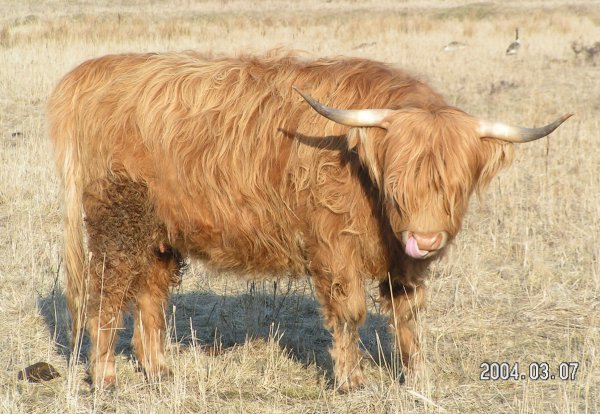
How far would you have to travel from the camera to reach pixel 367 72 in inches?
162

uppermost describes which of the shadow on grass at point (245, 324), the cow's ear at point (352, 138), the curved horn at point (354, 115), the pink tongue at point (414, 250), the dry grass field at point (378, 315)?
the curved horn at point (354, 115)

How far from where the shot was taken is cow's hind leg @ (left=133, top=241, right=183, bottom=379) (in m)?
4.71

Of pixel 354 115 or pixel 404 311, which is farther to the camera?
pixel 404 311

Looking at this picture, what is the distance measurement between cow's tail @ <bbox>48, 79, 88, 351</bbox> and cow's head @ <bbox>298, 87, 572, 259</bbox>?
5.44 ft

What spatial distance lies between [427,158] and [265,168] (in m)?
0.89

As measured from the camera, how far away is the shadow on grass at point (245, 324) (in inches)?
199

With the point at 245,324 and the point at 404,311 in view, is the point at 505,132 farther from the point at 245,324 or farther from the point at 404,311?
the point at 245,324

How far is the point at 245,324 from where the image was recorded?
17.9 ft

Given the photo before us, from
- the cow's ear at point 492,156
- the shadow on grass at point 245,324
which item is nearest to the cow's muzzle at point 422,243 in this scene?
the cow's ear at point 492,156

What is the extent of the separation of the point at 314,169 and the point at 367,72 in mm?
601

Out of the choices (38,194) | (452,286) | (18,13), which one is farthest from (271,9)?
(452,286)

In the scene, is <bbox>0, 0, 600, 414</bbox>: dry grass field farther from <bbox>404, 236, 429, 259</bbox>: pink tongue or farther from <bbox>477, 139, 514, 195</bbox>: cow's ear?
<bbox>477, 139, 514, 195</bbox>: cow's ear
